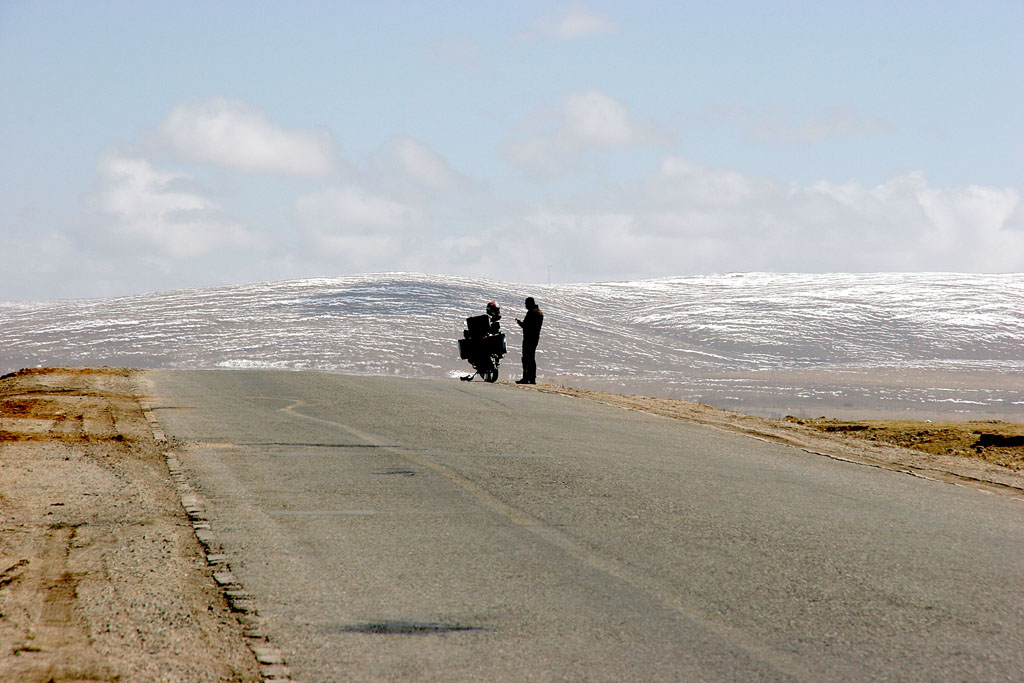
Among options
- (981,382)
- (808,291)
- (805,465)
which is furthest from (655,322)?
(805,465)

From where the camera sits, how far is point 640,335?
285ft

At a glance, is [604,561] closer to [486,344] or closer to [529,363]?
[529,363]

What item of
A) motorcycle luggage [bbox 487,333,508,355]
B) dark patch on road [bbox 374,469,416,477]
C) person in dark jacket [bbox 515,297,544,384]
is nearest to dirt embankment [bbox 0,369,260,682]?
dark patch on road [bbox 374,469,416,477]

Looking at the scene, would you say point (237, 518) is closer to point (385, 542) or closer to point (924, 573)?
point (385, 542)

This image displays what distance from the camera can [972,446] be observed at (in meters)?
15.8

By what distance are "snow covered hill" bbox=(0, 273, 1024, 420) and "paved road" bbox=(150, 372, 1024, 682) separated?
39.6 meters

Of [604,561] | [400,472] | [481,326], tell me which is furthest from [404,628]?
[481,326]

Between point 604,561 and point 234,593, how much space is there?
224 centimetres

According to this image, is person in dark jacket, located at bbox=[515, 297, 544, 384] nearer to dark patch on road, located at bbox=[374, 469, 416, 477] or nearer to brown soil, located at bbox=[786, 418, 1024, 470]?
brown soil, located at bbox=[786, 418, 1024, 470]

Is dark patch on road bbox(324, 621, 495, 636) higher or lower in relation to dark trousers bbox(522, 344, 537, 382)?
lower

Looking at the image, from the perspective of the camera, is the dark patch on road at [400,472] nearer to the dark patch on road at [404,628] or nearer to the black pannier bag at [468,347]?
the dark patch on road at [404,628]

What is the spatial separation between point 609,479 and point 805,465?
320 cm

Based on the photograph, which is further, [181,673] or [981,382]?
[981,382]

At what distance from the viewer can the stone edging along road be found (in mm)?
4484
